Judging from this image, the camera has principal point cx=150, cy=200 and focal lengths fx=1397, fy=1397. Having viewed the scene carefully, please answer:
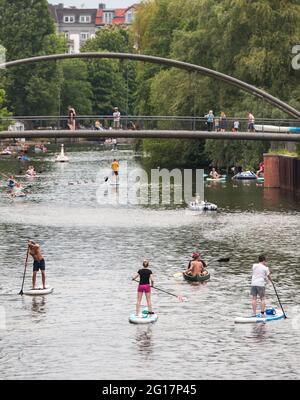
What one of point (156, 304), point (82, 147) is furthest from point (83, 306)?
point (82, 147)

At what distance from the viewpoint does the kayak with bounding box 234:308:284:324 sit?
44.6m

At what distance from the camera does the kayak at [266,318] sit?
44562mm

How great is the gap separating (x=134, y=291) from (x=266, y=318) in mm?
7396

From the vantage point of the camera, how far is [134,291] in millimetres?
50781

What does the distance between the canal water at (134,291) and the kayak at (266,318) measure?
261 mm

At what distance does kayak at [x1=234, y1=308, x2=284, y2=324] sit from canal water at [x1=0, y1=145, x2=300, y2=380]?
0.86 ft

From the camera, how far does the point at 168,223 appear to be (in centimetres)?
7288

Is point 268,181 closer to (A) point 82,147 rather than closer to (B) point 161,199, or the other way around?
(B) point 161,199

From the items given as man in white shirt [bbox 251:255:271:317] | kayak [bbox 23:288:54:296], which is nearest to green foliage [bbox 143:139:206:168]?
kayak [bbox 23:288:54:296]

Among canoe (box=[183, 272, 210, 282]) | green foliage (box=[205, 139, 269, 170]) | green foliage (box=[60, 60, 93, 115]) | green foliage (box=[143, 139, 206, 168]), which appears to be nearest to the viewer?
canoe (box=[183, 272, 210, 282])

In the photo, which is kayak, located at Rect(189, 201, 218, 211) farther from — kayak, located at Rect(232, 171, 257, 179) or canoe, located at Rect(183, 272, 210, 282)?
canoe, located at Rect(183, 272, 210, 282)

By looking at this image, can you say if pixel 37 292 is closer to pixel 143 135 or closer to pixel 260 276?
pixel 260 276

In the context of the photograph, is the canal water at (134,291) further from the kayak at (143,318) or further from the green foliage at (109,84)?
the green foliage at (109,84)
